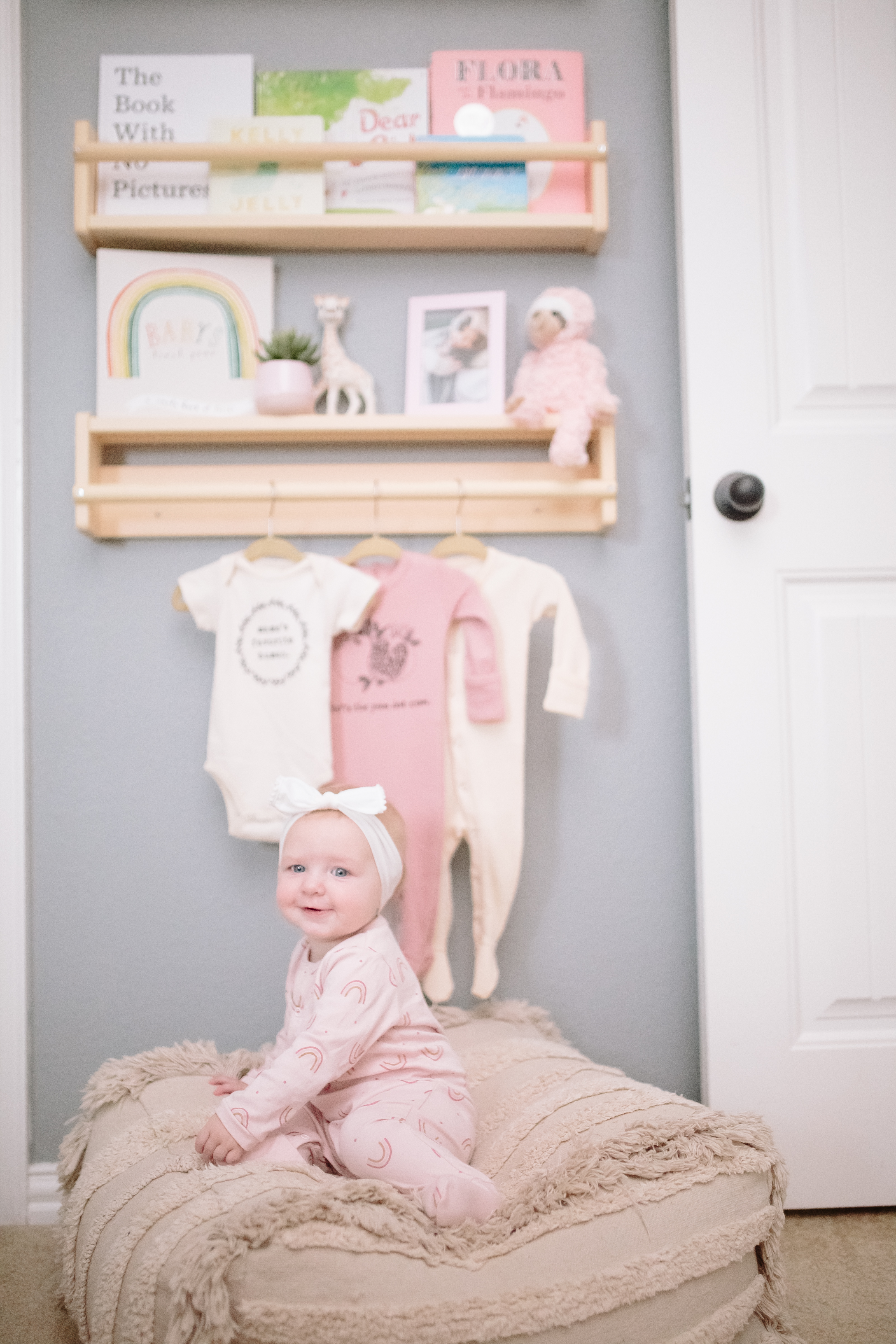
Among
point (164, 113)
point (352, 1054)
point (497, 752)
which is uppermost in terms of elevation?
point (164, 113)

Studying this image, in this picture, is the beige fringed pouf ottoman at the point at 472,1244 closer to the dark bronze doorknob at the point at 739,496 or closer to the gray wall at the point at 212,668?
the gray wall at the point at 212,668

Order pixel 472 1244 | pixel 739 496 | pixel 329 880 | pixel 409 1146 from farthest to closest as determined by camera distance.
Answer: pixel 739 496, pixel 329 880, pixel 409 1146, pixel 472 1244

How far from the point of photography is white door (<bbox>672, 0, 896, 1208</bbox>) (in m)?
1.41

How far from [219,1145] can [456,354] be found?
4.03 feet

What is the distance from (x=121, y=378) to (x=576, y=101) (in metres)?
0.91

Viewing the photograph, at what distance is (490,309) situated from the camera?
154 centimetres

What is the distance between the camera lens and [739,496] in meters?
1.41

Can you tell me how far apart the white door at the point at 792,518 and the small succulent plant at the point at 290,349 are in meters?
0.61

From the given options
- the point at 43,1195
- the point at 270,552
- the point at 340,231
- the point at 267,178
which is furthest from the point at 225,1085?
the point at 267,178

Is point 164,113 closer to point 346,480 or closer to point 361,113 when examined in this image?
point 361,113

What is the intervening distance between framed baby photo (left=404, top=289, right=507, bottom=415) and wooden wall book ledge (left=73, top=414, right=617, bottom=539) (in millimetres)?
64

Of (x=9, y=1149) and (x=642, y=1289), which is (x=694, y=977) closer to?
(x=642, y=1289)

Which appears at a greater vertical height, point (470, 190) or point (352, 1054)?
point (470, 190)

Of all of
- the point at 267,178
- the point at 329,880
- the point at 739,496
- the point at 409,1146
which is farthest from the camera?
the point at 267,178
